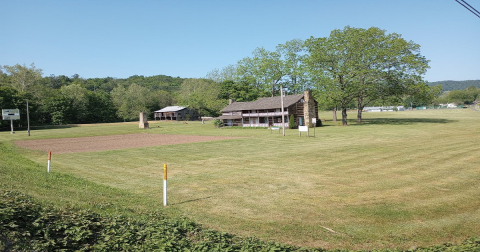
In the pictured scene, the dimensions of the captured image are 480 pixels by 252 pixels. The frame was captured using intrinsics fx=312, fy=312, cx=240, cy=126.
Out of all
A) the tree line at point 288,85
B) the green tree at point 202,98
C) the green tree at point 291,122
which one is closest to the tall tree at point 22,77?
the tree line at point 288,85

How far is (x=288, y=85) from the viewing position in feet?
296

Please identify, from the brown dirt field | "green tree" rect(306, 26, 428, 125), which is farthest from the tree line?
the brown dirt field

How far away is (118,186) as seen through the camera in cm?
1310

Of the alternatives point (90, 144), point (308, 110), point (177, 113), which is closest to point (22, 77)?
point (177, 113)

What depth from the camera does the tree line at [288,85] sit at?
61.3 metres

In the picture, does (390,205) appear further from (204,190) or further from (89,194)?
(89,194)

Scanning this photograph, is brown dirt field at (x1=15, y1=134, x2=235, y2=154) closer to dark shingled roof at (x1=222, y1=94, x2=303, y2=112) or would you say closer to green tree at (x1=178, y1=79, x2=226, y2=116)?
dark shingled roof at (x1=222, y1=94, x2=303, y2=112)

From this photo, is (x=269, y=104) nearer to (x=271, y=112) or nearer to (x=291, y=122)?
(x=271, y=112)

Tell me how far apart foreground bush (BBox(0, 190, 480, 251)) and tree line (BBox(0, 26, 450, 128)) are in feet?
192

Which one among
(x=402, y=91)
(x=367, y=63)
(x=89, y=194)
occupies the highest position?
(x=367, y=63)

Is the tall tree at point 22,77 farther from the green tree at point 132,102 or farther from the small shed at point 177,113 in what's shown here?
the small shed at point 177,113

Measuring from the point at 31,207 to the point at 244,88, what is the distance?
8778cm

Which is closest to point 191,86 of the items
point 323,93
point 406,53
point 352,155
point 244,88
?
point 244,88

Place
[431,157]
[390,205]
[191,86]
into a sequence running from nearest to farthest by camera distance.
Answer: [390,205] < [431,157] < [191,86]
